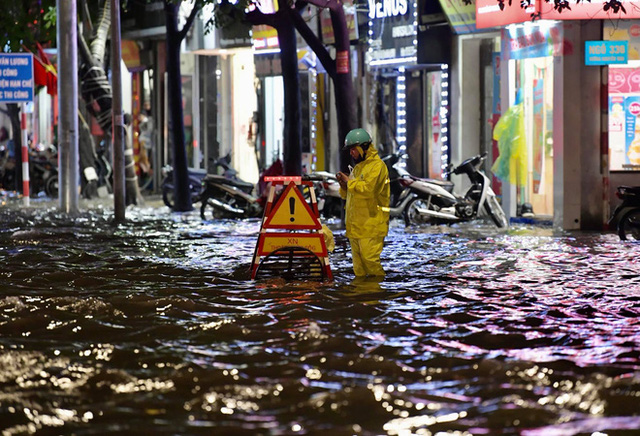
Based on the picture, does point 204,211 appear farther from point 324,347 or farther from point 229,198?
point 324,347

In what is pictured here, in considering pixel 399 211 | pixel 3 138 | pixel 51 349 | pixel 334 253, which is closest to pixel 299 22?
pixel 399 211

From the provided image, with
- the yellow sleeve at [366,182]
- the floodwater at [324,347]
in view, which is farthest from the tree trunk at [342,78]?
the yellow sleeve at [366,182]

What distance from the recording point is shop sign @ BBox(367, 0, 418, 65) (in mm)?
22219

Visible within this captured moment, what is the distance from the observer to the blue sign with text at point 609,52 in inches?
688

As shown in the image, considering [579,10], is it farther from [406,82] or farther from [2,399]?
[2,399]

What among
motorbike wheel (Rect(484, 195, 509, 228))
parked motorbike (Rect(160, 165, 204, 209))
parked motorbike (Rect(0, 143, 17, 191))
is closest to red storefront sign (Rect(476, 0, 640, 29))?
motorbike wheel (Rect(484, 195, 509, 228))

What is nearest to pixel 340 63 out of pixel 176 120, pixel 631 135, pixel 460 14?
pixel 460 14

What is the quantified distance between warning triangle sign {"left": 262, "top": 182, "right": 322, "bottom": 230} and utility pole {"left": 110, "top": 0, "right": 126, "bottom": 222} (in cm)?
995

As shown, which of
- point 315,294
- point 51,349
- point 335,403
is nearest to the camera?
point 335,403

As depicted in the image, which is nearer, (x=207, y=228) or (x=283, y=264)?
(x=283, y=264)

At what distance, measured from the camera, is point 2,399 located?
595 cm

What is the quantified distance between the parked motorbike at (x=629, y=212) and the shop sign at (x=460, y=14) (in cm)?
612

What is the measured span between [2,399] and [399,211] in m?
13.5

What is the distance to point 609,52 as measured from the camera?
17516 mm
